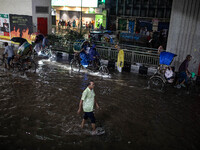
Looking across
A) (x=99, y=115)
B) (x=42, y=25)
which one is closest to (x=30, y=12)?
(x=42, y=25)

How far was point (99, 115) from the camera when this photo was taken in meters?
6.73

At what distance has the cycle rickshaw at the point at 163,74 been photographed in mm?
8984

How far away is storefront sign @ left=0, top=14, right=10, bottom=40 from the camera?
725 inches

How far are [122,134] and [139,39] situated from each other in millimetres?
15325

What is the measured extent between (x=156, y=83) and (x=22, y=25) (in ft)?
47.0

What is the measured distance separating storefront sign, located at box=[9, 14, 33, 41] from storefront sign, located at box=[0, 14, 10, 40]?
49cm

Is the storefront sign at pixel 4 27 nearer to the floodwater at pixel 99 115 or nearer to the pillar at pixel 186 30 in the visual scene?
the floodwater at pixel 99 115

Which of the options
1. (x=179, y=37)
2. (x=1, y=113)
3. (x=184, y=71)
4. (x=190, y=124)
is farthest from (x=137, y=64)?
(x=1, y=113)

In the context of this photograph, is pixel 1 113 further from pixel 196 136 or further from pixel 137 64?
pixel 137 64

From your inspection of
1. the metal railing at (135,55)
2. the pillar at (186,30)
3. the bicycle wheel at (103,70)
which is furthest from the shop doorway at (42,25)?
the pillar at (186,30)

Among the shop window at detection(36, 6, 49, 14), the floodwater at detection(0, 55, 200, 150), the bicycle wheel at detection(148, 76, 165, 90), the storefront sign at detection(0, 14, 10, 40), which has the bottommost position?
the floodwater at detection(0, 55, 200, 150)

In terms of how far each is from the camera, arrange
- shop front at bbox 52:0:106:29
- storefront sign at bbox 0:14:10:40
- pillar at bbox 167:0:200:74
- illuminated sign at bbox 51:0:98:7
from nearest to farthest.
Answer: pillar at bbox 167:0:200:74
storefront sign at bbox 0:14:10:40
illuminated sign at bbox 51:0:98:7
shop front at bbox 52:0:106:29

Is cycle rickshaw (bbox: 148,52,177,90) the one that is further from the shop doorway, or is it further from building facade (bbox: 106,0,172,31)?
building facade (bbox: 106,0,172,31)

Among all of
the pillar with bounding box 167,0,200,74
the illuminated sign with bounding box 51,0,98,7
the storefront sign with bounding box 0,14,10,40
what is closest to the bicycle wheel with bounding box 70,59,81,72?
the pillar with bounding box 167,0,200,74
